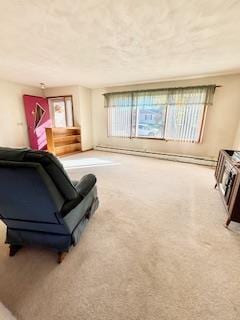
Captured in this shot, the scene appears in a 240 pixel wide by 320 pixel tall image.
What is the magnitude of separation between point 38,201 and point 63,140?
14.2 feet

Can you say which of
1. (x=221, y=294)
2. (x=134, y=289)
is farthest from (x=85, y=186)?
(x=221, y=294)

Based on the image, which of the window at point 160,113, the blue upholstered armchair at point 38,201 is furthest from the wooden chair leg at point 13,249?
the window at point 160,113

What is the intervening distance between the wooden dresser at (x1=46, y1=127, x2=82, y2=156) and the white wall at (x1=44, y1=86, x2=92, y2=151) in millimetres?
222

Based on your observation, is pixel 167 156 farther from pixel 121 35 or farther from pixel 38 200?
pixel 38 200

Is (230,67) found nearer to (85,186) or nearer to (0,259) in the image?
(85,186)

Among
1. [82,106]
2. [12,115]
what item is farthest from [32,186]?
[12,115]

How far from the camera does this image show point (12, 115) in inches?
188

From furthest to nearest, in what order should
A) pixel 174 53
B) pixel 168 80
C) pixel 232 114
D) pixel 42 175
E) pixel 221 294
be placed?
pixel 168 80 → pixel 232 114 → pixel 174 53 → pixel 221 294 → pixel 42 175

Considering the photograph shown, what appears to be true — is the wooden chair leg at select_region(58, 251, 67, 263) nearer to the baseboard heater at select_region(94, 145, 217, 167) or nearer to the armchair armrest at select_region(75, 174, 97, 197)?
the armchair armrest at select_region(75, 174, 97, 197)

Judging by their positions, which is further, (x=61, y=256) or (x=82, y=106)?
(x=82, y=106)

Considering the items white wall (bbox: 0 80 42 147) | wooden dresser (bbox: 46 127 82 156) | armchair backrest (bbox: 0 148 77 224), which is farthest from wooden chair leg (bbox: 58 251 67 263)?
white wall (bbox: 0 80 42 147)

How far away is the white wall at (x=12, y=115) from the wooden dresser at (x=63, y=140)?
50.2 inches

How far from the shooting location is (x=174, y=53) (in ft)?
8.02

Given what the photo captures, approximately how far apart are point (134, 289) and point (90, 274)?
0.37 m
